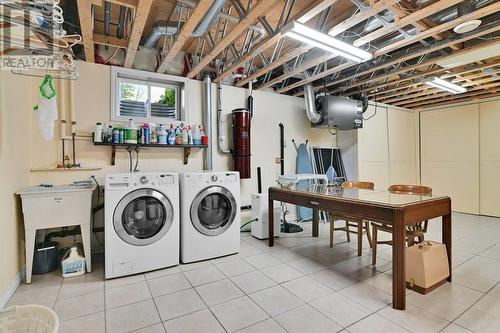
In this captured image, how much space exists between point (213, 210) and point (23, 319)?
2075 mm

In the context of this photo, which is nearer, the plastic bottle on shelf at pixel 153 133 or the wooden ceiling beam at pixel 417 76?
the plastic bottle on shelf at pixel 153 133

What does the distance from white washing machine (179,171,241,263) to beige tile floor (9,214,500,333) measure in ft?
0.50

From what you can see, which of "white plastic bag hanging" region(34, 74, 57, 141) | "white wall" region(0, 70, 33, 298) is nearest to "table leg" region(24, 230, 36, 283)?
"white wall" region(0, 70, 33, 298)

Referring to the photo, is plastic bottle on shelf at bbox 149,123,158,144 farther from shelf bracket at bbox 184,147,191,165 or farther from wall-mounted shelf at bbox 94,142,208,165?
shelf bracket at bbox 184,147,191,165

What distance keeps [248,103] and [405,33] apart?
93.7 inches

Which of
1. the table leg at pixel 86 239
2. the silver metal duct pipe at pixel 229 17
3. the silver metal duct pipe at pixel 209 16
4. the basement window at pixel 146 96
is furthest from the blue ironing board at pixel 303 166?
the table leg at pixel 86 239

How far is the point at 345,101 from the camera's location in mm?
4727

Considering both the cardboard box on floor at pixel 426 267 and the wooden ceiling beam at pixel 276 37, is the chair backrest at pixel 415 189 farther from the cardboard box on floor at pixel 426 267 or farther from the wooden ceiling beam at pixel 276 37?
the wooden ceiling beam at pixel 276 37

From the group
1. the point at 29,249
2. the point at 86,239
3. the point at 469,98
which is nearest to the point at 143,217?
the point at 86,239

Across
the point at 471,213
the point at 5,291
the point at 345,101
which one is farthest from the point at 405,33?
the point at 471,213

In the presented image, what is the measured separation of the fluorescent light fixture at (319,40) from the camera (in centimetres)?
228

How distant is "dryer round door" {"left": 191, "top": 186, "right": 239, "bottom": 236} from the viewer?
304cm

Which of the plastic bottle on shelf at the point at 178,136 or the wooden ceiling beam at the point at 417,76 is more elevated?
the wooden ceiling beam at the point at 417,76

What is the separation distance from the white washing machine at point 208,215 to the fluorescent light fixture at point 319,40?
1729 mm
